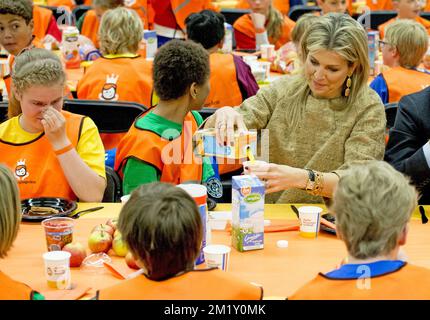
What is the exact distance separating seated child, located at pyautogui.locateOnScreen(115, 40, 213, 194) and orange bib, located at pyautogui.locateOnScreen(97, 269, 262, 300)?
1.22m

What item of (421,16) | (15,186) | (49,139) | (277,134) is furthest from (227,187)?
(421,16)

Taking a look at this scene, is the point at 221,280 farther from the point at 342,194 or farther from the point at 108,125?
the point at 108,125

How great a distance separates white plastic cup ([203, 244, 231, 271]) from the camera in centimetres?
254

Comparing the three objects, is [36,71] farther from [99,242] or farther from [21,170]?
[99,242]

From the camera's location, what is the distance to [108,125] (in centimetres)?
439

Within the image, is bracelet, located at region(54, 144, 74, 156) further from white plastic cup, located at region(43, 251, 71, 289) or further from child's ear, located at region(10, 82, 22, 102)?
white plastic cup, located at region(43, 251, 71, 289)

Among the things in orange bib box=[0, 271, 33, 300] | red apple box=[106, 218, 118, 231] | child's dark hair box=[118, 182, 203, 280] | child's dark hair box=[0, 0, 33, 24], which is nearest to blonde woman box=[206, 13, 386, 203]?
red apple box=[106, 218, 118, 231]

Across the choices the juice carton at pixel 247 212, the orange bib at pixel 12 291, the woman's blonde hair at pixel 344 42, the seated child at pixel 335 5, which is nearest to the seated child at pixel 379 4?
the seated child at pixel 335 5

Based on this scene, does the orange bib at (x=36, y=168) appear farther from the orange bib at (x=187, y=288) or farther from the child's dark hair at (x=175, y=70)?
the orange bib at (x=187, y=288)

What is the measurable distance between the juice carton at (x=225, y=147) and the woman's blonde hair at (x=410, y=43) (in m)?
2.60

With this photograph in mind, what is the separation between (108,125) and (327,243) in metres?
1.91

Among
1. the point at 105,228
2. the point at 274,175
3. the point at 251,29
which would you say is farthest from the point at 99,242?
the point at 251,29

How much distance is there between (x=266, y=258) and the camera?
107 inches

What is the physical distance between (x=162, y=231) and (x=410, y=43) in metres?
3.68
